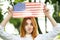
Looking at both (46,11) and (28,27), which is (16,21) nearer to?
(28,27)

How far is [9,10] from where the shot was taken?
72.9 inches

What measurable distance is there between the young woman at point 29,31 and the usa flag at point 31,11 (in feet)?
0.09

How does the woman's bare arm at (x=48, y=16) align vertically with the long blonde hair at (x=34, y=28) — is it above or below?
above

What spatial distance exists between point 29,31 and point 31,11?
0.46 feet

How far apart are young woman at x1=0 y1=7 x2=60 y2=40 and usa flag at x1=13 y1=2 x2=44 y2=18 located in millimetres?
28

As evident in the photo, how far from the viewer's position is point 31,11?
1847 mm

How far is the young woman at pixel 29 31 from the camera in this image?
1.84m

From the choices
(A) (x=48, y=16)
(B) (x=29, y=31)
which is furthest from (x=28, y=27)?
(A) (x=48, y=16)

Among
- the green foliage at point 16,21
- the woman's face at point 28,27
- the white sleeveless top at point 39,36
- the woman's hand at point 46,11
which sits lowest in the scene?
the white sleeveless top at point 39,36

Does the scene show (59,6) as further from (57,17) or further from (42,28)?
(42,28)

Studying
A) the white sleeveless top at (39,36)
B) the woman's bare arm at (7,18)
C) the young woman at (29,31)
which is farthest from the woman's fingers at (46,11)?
the woman's bare arm at (7,18)

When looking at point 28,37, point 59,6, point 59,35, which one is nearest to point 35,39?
point 28,37

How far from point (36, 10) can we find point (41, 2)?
65 millimetres

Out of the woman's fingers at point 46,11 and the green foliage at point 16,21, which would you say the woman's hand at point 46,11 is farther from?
the green foliage at point 16,21
